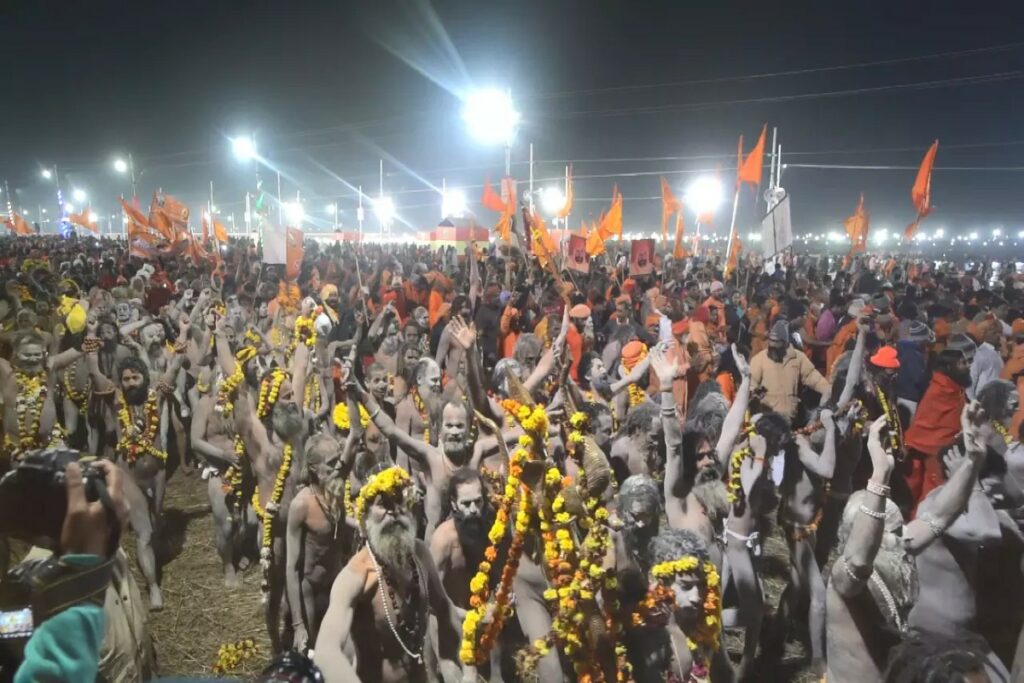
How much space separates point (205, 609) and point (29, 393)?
306cm

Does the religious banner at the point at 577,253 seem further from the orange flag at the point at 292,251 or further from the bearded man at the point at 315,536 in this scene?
the bearded man at the point at 315,536

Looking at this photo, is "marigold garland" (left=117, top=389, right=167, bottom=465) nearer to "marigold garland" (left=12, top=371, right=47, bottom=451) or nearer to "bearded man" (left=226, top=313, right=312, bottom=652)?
"marigold garland" (left=12, top=371, right=47, bottom=451)

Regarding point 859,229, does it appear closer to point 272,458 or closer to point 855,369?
point 855,369

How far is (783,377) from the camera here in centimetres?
734

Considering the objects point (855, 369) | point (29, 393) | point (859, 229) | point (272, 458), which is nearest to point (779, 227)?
point (855, 369)

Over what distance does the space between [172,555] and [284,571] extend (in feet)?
9.37

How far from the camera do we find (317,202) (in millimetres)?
89938

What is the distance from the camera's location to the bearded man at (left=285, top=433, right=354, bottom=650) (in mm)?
4367

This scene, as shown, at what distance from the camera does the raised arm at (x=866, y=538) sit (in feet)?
9.89

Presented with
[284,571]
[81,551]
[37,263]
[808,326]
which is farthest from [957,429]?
[37,263]

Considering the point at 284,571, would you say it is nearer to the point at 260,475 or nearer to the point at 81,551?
the point at 260,475

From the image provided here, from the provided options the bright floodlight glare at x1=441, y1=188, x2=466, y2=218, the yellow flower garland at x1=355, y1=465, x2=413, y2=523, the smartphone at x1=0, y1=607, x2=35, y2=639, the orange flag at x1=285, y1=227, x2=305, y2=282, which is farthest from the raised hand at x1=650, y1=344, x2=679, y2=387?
the bright floodlight glare at x1=441, y1=188, x2=466, y2=218

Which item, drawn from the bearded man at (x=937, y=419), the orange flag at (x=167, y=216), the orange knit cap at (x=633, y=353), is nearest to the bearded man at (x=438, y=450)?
the orange knit cap at (x=633, y=353)

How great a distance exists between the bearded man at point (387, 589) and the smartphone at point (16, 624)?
1.38 m
